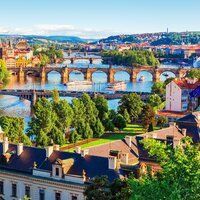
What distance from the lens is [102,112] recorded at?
62969 millimetres

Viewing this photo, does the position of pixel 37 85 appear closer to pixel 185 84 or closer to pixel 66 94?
pixel 66 94

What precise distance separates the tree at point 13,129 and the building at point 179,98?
2955 centimetres

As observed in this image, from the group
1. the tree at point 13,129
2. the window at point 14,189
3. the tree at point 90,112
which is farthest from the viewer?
the tree at point 90,112

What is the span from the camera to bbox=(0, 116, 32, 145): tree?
1871 inches

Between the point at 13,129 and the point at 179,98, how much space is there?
32.1 m

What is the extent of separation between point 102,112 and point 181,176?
45513mm

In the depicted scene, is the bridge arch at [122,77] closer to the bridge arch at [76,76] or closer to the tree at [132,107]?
the bridge arch at [76,76]

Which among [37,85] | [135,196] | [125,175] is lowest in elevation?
[37,85]

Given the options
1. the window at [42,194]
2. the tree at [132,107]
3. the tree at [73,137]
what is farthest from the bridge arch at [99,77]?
the window at [42,194]

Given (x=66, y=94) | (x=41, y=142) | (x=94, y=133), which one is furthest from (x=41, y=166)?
(x=66, y=94)

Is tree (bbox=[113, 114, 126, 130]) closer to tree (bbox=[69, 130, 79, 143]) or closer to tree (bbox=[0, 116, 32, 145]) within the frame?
tree (bbox=[69, 130, 79, 143])

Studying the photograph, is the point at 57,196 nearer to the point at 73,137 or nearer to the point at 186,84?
the point at 73,137

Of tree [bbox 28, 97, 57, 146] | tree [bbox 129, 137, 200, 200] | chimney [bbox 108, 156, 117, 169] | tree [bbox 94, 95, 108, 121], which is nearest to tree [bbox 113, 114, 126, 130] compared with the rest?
tree [bbox 94, 95, 108, 121]

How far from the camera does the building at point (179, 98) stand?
7650cm
